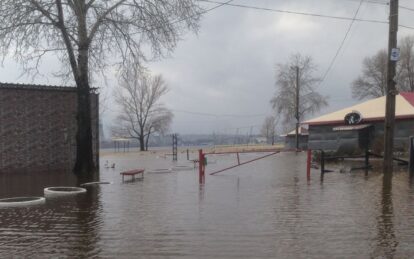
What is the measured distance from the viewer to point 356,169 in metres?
22.1

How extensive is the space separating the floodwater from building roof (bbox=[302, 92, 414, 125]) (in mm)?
18191

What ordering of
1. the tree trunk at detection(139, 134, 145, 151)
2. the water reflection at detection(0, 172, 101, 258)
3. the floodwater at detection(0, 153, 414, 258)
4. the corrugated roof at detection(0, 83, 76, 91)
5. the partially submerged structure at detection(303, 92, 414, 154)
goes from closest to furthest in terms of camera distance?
1. the floodwater at detection(0, 153, 414, 258)
2. the water reflection at detection(0, 172, 101, 258)
3. the corrugated roof at detection(0, 83, 76, 91)
4. the partially submerged structure at detection(303, 92, 414, 154)
5. the tree trunk at detection(139, 134, 145, 151)

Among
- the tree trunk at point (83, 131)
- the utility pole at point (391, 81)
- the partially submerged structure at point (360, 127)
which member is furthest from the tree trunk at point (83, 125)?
the partially submerged structure at point (360, 127)

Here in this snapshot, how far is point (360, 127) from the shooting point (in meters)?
34.6

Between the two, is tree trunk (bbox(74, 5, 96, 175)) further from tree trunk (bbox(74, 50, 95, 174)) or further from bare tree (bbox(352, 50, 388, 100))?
bare tree (bbox(352, 50, 388, 100))

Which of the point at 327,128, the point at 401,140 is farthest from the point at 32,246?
the point at 327,128

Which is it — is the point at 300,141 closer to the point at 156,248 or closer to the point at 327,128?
the point at 327,128

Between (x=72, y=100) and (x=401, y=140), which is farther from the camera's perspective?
(x=401, y=140)

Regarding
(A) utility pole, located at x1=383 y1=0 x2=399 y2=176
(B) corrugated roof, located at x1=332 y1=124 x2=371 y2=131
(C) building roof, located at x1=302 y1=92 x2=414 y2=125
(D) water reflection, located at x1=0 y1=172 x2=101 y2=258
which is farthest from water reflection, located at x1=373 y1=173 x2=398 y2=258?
(B) corrugated roof, located at x1=332 y1=124 x2=371 y2=131

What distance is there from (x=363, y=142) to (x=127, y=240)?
95.1 ft

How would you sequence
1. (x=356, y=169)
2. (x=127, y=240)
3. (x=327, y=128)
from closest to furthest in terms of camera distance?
(x=127, y=240) < (x=356, y=169) < (x=327, y=128)

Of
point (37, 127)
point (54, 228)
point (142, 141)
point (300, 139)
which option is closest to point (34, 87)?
point (37, 127)

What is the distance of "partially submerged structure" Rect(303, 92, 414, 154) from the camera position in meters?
32.3

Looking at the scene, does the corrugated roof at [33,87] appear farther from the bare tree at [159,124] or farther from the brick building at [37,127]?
the bare tree at [159,124]
